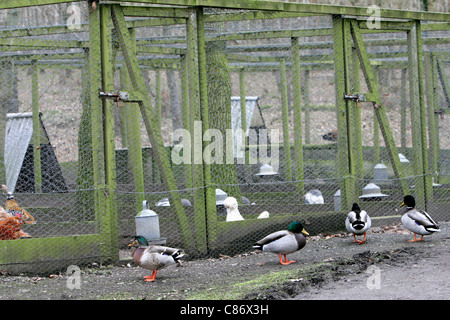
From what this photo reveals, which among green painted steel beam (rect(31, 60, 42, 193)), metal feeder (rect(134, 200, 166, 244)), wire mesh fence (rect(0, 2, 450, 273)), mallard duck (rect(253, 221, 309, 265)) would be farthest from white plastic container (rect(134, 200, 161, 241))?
green painted steel beam (rect(31, 60, 42, 193))

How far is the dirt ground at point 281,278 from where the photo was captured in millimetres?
4504

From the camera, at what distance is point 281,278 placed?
5.05 meters

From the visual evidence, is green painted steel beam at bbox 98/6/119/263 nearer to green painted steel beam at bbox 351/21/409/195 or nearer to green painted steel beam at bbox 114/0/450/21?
green painted steel beam at bbox 114/0/450/21

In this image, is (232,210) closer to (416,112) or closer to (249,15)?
(249,15)

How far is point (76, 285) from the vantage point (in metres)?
5.24

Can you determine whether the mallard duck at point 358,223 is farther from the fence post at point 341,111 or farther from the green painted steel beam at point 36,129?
the green painted steel beam at point 36,129

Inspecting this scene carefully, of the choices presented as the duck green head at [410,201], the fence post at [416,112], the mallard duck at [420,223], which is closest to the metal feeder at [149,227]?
the mallard duck at [420,223]

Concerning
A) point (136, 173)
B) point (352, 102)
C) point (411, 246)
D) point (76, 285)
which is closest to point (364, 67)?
point (352, 102)

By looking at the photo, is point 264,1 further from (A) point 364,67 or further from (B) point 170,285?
(B) point 170,285

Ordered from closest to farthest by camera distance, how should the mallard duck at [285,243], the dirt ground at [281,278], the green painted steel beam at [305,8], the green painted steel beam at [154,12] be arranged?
the dirt ground at [281,278] → the mallard duck at [285,243] → the green painted steel beam at [154,12] → the green painted steel beam at [305,8]

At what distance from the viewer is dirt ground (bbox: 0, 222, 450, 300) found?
177 inches

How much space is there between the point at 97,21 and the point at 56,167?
15.8ft

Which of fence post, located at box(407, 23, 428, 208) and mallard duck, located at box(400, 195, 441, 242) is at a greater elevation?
fence post, located at box(407, 23, 428, 208)

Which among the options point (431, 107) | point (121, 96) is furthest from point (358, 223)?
point (431, 107)
